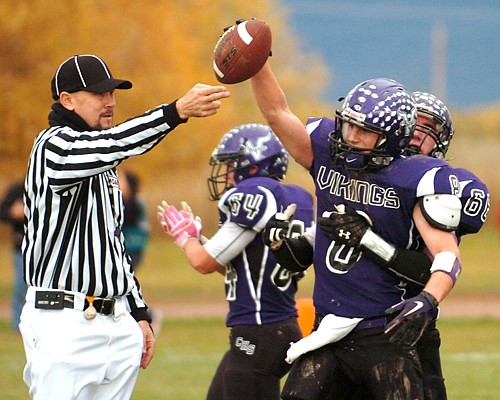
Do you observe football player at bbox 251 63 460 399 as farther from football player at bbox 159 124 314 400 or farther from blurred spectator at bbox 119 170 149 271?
blurred spectator at bbox 119 170 149 271

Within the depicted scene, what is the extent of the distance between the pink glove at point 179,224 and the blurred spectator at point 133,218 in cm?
561

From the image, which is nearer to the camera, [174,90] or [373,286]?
[373,286]

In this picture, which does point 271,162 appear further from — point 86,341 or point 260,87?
point 86,341

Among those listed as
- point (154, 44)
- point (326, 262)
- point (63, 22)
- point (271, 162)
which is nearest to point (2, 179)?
point (154, 44)

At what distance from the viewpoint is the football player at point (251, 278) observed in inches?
228

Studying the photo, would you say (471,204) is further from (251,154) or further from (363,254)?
(251,154)

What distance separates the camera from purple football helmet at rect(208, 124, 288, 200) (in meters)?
6.18

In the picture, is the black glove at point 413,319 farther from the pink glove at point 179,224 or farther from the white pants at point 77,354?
the pink glove at point 179,224

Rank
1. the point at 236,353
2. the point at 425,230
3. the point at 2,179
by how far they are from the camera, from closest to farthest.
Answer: the point at 425,230
the point at 236,353
the point at 2,179

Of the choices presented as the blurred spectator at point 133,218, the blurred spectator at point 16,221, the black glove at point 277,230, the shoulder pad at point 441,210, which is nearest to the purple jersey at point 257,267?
the black glove at point 277,230

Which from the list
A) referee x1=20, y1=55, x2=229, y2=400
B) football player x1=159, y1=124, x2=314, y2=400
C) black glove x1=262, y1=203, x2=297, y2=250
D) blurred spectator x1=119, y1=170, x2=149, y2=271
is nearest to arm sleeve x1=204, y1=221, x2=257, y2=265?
football player x1=159, y1=124, x2=314, y2=400

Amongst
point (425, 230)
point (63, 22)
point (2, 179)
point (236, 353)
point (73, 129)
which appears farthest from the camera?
point (2, 179)

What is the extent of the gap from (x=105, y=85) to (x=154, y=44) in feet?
45.8

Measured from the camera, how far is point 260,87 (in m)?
5.02
